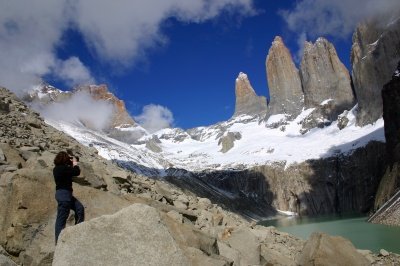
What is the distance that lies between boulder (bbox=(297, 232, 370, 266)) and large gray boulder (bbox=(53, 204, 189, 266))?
1540cm

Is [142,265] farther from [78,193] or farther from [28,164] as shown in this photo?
[28,164]

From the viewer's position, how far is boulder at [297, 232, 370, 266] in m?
24.0

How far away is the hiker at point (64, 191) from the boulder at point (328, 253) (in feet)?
46.5

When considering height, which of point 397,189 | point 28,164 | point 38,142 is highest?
point 397,189

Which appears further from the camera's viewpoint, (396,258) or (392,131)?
(392,131)

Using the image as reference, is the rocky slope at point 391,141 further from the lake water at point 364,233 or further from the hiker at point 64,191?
the hiker at point 64,191

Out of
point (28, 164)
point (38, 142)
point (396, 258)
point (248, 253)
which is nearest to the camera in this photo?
point (28, 164)

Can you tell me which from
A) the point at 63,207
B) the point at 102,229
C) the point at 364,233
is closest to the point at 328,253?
the point at 63,207

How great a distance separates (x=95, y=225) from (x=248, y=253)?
38.4ft

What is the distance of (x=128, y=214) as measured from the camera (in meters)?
10.4

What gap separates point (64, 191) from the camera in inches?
528

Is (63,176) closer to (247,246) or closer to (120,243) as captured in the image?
(120,243)

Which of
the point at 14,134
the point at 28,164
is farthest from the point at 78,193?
the point at 14,134

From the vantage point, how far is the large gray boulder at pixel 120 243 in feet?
32.5
